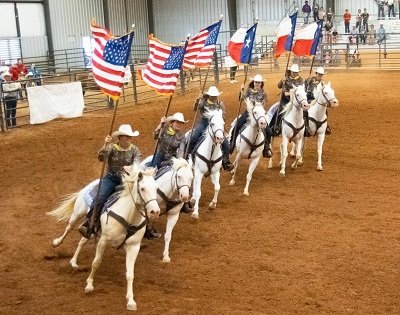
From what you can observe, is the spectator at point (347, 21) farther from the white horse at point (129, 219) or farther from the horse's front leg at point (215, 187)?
the white horse at point (129, 219)

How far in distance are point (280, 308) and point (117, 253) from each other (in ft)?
9.48

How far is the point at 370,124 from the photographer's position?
18.2 m

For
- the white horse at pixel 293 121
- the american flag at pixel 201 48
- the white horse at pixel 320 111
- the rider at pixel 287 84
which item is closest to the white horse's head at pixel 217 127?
the american flag at pixel 201 48

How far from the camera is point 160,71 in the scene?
987 cm

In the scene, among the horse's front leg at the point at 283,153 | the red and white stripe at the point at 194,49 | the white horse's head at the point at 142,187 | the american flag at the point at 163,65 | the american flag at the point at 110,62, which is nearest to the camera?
the white horse's head at the point at 142,187

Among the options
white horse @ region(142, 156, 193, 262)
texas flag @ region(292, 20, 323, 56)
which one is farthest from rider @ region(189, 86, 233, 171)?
texas flag @ region(292, 20, 323, 56)

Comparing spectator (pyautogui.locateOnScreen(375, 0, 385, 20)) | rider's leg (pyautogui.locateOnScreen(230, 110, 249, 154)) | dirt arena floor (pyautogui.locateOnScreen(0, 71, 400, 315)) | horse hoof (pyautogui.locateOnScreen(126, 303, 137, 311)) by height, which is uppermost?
spectator (pyautogui.locateOnScreen(375, 0, 385, 20))

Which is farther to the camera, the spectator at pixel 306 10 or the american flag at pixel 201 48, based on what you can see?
the spectator at pixel 306 10

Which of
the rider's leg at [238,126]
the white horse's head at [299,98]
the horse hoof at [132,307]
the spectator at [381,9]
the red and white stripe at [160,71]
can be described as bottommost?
the horse hoof at [132,307]

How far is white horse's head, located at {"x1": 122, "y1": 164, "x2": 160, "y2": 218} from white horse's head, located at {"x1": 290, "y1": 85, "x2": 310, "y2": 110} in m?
6.17

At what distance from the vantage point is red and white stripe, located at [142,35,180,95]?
9805 millimetres

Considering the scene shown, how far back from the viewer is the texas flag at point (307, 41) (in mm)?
14984

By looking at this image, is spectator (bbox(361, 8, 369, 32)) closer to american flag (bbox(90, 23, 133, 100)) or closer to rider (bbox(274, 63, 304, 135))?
rider (bbox(274, 63, 304, 135))

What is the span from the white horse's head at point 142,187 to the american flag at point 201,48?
5.12m
